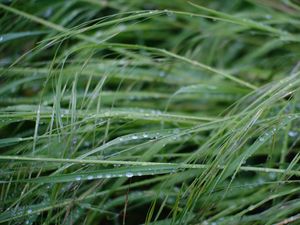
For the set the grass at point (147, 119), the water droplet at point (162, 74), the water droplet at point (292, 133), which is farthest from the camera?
the water droplet at point (162, 74)

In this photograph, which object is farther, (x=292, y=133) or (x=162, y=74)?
(x=162, y=74)

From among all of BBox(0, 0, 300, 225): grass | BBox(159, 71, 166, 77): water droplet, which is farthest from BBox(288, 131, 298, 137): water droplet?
BBox(159, 71, 166, 77): water droplet

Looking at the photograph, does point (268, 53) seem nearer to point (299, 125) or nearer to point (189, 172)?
point (299, 125)

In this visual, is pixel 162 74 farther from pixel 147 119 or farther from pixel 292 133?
pixel 292 133

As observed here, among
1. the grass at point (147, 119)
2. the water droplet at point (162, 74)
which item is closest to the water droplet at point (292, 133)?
the grass at point (147, 119)

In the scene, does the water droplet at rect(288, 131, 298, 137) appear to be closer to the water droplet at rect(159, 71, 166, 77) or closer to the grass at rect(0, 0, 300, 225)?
the grass at rect(0, 0, 300, 225)

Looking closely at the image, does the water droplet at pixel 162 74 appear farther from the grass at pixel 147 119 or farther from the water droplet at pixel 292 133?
the water droplet at pixel 292 133

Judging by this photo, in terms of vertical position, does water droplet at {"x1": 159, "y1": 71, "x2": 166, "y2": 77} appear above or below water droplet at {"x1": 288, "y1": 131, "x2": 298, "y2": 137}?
above

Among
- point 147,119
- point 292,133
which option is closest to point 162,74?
point 147,119

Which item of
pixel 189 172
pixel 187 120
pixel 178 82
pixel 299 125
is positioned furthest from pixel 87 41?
pixel 299 125
